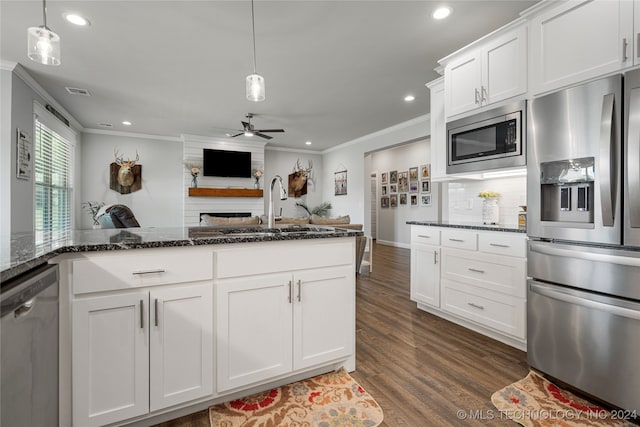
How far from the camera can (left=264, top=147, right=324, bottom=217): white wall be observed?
8.55 m

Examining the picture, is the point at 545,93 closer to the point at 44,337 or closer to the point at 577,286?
the point at 577,286

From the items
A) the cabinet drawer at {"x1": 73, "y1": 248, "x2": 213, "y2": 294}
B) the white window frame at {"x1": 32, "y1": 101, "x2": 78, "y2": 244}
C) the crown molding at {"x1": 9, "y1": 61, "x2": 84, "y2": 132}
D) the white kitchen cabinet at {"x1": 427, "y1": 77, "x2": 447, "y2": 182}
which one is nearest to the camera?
the cabinet drawer at {"x1": 73, "y1": 248, "x2": 213, "y2": 294}

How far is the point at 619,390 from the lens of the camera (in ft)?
5.24

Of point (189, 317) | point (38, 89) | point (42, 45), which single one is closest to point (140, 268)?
point (189, 317)

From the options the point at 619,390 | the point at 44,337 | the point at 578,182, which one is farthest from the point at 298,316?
the point at 578,182

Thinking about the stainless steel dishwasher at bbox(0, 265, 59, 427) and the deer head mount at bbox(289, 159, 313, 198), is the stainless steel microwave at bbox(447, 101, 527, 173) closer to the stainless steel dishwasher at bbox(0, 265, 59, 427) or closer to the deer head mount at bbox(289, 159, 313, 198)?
the stainless steel dishwasher at bbox(0, 265, 59, 427)

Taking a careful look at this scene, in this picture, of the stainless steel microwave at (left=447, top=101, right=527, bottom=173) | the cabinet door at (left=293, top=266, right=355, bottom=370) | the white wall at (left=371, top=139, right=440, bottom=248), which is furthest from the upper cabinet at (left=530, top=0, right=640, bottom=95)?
the white wall at (left=371, top=139, right=440, bottom=248)

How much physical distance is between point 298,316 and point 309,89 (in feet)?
11.2

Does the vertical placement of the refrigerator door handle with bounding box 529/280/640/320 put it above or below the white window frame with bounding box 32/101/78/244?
below

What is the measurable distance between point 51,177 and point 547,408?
6743 mm

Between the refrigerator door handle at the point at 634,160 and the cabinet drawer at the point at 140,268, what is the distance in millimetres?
2162

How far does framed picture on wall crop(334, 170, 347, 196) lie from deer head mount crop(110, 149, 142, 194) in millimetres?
4842

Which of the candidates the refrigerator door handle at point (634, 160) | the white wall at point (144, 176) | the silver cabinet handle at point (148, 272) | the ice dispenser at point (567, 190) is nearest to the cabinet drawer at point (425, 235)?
the ice dispenser at point (567, 190)

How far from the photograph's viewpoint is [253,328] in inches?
65.6
